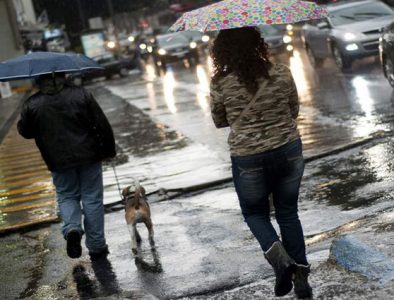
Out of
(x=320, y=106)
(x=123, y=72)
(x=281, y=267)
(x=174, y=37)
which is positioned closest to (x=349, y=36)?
(x=320, y=106)

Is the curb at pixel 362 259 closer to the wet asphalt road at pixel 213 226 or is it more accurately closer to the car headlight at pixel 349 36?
the wet asphalt road at pixel 213 226

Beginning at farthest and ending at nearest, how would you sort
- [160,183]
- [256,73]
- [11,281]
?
1. [160,183]
2. [11,281]
3. [256,73]

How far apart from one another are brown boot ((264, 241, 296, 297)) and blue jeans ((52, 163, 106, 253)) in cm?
234

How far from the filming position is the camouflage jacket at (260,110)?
15.3ft

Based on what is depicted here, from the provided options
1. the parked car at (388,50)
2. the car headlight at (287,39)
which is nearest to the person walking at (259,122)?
the parked car at (388,50)

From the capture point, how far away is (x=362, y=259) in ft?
16.8

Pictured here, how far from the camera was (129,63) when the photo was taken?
3975cm

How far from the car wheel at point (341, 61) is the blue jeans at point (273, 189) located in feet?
51.9

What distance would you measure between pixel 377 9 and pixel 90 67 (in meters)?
16.0

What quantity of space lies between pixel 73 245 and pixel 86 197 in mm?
492

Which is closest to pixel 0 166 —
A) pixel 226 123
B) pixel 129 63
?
pixel 226 123

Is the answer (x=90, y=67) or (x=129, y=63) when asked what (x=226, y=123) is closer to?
(x=90, y=67)

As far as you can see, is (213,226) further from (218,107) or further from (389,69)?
(389,69)

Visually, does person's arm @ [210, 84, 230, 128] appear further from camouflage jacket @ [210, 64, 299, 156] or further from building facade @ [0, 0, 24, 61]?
building facade @ [0, 0, 24, 61]
